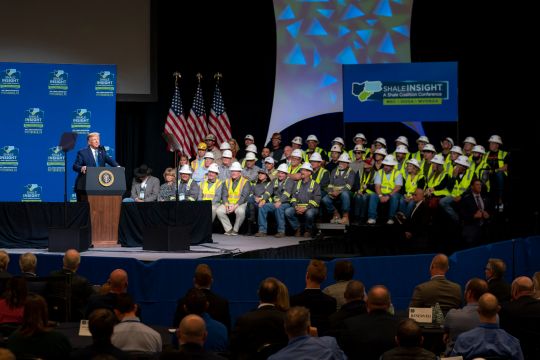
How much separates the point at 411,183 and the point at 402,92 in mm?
2414

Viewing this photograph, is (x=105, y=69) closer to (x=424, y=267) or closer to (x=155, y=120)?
(x=155, y=120)

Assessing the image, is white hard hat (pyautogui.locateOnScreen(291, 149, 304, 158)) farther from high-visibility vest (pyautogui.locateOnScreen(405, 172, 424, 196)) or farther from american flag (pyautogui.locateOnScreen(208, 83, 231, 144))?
american flag (pyautogui.locateOnScreen(208, 83, 231, 144))

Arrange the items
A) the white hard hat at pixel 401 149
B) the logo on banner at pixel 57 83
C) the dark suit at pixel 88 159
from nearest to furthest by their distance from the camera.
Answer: the dark suit at pixel 88 159 < the white hard hat at pixel 401 149 < the logo on banner at pixel 57 83

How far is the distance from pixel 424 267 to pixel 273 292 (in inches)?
183

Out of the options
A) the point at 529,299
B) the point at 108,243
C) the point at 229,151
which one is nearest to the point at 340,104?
the point at 229,151

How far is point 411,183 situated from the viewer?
19031mm

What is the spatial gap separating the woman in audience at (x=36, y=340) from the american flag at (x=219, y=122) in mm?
16369

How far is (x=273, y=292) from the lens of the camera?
7.79 metres

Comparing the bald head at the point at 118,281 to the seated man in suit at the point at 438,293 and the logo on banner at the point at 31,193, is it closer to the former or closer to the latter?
the seated man in suit at the point at 438,293

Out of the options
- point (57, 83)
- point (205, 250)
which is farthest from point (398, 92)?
point (57, 83)

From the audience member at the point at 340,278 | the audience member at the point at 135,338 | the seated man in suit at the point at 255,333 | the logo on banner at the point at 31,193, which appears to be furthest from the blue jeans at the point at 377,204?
the audience member at the point at 135,338

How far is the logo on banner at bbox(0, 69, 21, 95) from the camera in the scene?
71.0ft

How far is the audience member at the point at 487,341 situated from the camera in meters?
7.31

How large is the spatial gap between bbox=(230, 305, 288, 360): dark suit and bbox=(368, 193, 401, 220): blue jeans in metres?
11.3
